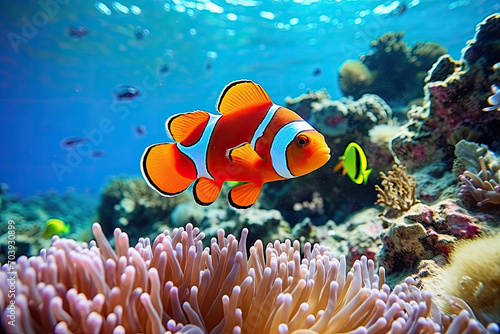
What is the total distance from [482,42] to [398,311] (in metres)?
3.34

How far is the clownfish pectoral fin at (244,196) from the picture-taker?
1.67 meters

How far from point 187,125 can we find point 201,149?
0.20 m

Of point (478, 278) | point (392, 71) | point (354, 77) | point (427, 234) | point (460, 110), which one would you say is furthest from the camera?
point (392, 71)

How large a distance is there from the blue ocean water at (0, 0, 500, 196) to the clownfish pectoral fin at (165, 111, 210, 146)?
7.09 meters

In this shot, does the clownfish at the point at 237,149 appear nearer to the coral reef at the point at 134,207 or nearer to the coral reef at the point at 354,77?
the coral reef at the point at 134,207

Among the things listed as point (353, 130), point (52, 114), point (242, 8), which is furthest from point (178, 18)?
point (52, 114)

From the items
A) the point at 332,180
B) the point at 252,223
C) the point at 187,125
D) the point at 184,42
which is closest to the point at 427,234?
the point at 187,125

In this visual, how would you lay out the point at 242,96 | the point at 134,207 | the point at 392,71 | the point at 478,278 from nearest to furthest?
the point at 478,278, the point at 242,96, the point at 134,207, the point at 392,71

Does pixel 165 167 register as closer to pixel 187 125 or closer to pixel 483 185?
pixel 187 125

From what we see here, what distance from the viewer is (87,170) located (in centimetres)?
8125

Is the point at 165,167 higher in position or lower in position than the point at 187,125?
lower

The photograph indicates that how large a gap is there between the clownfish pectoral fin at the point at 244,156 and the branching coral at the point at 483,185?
1.83 m

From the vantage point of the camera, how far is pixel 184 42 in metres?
19.5

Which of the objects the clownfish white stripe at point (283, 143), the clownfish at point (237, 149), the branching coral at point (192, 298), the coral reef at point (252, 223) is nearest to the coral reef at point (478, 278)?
the branching coral at point (192, 298)
